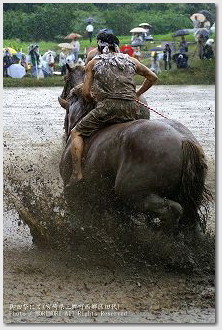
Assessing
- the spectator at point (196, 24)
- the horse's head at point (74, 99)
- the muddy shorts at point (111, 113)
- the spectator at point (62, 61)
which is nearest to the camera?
the muddy shorts at point (111, 113)

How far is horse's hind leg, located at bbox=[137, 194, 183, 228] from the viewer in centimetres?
808

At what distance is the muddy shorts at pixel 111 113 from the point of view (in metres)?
8.62

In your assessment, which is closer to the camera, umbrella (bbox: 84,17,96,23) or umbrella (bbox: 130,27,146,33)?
umbrella (bbox: 84,17,96,23)

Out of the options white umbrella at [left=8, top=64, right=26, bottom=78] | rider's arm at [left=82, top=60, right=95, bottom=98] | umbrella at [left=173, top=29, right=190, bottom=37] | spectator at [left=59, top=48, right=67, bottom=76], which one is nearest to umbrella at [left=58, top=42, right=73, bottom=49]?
spectator at [left=59, top=48, right=67, bottom=76]

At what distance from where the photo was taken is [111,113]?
8.64 metres

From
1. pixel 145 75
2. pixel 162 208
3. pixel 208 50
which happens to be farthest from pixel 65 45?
pixel 162 208

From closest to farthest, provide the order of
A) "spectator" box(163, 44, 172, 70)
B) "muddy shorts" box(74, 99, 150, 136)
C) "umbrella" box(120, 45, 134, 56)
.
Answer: "muddy shorts" box(74, 99, 150, 136)
"umbrella" box(120, 45, 134, 56)
"spectator" box(163, 44, 172, 70)

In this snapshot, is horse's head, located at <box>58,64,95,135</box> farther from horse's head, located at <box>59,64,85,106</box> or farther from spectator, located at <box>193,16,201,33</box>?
spectator, located at <box>193,16,201,33</box>

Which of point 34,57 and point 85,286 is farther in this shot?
point 34,57

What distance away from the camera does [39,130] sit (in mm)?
15453

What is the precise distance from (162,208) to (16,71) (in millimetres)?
3069

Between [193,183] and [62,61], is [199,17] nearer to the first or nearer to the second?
[193,183]

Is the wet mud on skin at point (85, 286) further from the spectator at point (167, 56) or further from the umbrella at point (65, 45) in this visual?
the umbrella at point (65, 45)

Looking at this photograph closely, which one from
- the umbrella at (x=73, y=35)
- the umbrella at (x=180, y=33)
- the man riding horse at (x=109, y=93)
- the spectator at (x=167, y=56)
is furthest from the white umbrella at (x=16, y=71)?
the umbrella at (x=180, y=33)
